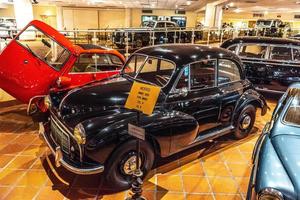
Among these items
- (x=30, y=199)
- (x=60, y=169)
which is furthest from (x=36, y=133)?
(x=30, y=199)

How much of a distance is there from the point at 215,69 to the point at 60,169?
266cm

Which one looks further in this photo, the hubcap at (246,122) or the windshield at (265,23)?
the windshield at (265,23)

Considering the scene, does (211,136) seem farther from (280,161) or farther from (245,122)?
(280,161)

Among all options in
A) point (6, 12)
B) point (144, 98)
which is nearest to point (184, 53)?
point (144, 98)

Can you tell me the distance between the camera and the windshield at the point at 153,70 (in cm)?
383

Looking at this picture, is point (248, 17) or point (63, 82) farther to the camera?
point (248, 17)

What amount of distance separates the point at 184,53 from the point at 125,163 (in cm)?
175

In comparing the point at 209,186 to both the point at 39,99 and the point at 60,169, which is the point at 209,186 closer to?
the point at 60,169

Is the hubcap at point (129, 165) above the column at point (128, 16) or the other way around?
the other way around

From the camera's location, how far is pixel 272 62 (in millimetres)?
6762

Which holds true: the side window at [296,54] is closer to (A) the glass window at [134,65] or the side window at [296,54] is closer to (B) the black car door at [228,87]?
(B) the black car door at [228,87]

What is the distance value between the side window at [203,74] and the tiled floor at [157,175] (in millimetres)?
1083

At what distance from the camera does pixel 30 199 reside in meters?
2.97

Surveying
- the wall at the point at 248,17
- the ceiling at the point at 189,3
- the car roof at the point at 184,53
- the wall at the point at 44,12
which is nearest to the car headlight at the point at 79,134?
the car roof at the point at 184,53
